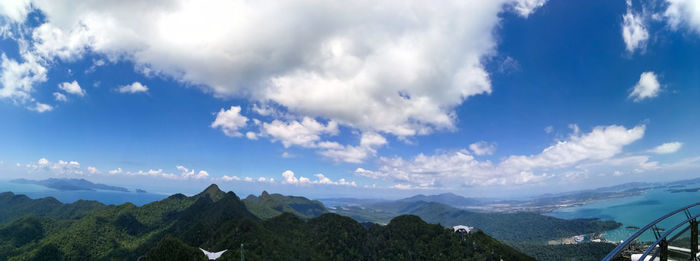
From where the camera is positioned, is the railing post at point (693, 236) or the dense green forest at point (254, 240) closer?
the railing post at point (693, 236)

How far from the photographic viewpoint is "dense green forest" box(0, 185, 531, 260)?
10044 cm

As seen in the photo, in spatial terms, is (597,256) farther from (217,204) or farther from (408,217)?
(217,204)

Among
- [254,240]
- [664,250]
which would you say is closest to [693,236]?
[664,250]

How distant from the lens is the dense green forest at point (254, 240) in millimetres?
100438

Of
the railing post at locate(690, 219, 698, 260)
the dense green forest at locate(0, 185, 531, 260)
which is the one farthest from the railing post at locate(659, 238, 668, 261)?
the dense green forest at locate(0, 185, 531, 260)

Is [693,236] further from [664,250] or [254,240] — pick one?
[254,240]

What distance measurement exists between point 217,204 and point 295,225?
8219cm

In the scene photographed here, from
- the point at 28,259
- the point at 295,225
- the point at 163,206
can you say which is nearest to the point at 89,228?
the point at 28,259

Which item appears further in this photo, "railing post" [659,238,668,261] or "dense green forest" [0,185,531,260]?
"dense green forest" [0,185,531,260]

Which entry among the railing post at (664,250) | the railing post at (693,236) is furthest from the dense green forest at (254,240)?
the railing post at (693,236)

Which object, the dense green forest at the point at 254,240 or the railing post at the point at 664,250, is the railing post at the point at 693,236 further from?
the dense green forest at the point at 254,240

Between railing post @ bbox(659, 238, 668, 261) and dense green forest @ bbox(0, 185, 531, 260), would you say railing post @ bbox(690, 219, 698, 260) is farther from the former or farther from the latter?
dense green forest @ bbox(0, 185, 531, 260)

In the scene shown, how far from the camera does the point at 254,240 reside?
10012cm

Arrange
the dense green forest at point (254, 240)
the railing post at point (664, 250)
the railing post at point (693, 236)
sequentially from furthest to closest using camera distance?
the dense green forest at point (254, 240)
the railing post at point (693, 236)
the railing post at point (664, 250)
